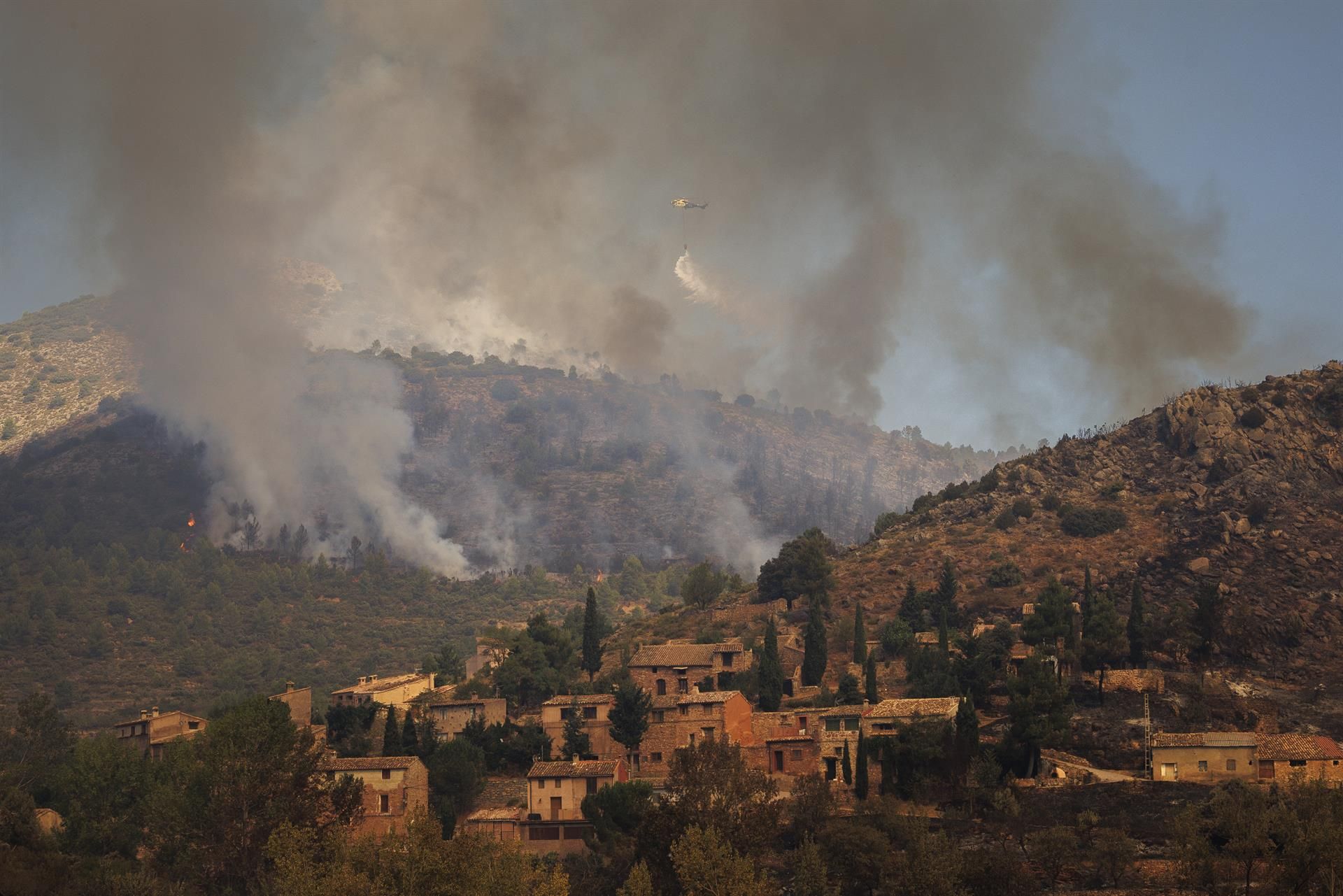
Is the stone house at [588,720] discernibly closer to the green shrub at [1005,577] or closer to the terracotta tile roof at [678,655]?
the terracotta tile roof at [678,655]

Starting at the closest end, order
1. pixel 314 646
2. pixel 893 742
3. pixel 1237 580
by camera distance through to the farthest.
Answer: pixel 893 742 → pixel 1237 580 → pixel 314 646

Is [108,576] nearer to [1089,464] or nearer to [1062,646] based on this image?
[1089,464]

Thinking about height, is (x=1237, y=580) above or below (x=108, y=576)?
below

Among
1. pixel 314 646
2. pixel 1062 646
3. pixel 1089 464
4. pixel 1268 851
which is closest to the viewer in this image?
pixel 1268 851

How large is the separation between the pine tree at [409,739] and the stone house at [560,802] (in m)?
7.16

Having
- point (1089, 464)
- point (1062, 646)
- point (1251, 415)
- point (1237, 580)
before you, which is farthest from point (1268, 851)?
point (1089, 464)

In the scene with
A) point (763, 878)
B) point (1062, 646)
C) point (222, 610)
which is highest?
point (222, 610)

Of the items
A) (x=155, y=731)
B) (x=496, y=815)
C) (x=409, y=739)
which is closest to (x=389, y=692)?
(x=155, y=731)

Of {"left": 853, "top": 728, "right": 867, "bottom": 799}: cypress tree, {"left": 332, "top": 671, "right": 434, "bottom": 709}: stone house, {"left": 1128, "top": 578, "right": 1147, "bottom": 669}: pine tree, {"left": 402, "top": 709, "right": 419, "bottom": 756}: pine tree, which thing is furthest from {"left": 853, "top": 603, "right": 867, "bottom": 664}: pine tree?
{"left": 332, "top": 671, "right": 434, "bottom": 709}: stone house

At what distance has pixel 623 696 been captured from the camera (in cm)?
8269

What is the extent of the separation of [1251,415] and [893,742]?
51.0m

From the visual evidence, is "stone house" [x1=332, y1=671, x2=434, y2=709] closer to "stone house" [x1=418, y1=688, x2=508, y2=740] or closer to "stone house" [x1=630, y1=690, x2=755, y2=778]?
"stone house" [x1=418, y1=688, x2=508, y2=740]

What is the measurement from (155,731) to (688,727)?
1277 inches

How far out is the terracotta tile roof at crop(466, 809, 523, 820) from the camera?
74750 millimetres
